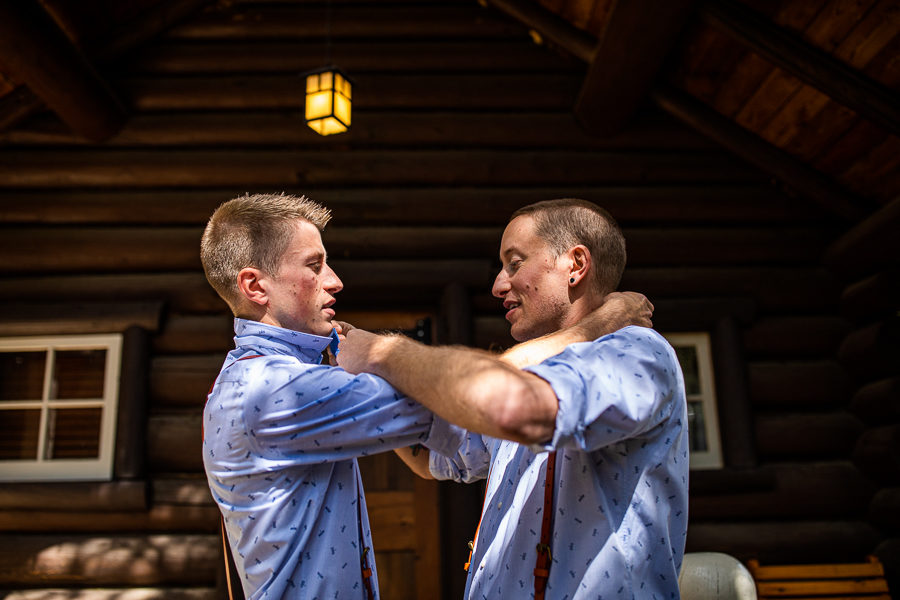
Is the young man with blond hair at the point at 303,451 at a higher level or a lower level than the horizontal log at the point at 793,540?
higher

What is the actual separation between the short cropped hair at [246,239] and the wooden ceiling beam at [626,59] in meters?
3.28

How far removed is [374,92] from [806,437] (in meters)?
4.27

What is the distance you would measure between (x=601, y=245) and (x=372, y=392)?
0.89m

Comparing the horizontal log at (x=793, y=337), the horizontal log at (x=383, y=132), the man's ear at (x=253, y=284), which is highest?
the horizontal log at (x=383, y=132)

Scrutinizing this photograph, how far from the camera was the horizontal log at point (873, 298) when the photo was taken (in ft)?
15.6

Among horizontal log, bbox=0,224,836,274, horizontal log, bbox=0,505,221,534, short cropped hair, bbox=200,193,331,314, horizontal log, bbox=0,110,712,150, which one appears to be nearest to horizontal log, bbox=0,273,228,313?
horizontal log, bbox=0,224,836,274

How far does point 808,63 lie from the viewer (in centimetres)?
433

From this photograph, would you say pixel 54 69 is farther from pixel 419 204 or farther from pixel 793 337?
pixel 793 337

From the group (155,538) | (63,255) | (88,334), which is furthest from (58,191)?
(155,538)

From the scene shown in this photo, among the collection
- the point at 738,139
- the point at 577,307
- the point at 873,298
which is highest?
the point at 738,139

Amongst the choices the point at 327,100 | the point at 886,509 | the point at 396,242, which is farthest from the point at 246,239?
the point at 886,509

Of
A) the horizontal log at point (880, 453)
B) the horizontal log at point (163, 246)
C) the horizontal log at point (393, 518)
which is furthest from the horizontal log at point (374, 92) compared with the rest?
the horizontal log at point (880, 453)

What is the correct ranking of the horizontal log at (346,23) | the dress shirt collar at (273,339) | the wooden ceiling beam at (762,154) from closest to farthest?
the dress shirt collar at (273,339), the wooden ceiling beam at (762,154), the horizontal log at (346,23)

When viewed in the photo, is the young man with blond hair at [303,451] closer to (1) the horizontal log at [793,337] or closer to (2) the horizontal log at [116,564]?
(2) the horizontal log at [116,564]
